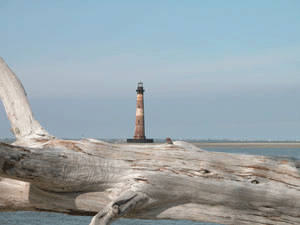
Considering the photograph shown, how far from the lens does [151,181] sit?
16.0ft

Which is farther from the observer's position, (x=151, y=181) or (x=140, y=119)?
(x=140, y=119)

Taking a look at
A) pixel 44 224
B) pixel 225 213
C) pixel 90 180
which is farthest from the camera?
pixel 44 224

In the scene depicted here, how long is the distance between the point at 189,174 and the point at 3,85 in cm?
235

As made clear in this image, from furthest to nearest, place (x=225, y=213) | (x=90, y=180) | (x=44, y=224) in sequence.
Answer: (x=44, y=224) < (x=225, y=213) < (x=90, y=180)

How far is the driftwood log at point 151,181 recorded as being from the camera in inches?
190

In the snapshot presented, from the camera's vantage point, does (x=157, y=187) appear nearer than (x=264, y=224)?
Yes

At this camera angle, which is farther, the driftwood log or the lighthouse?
the lighthouse

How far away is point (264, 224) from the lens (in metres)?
5.23

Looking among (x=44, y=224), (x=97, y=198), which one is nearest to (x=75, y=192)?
(x=97, y=198)

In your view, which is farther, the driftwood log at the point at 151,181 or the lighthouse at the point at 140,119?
the lighthouse at the point at 140,119

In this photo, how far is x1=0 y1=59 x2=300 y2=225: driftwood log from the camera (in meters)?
4.82

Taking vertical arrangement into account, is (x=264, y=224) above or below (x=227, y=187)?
below

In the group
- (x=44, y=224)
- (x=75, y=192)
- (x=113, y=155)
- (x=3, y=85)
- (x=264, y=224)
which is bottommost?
(x=44, y=224)

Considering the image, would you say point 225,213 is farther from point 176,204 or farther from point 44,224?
point 44,224
